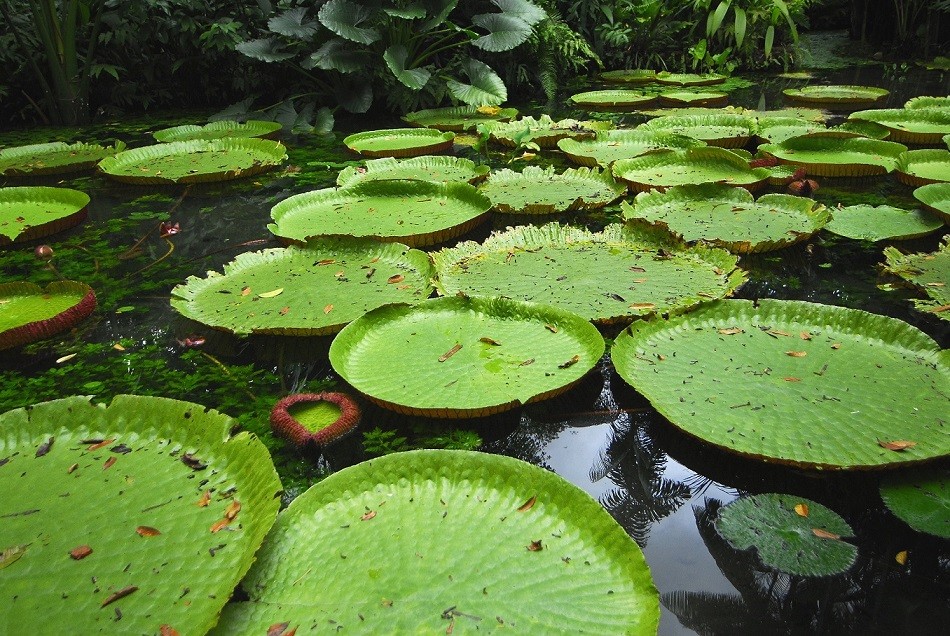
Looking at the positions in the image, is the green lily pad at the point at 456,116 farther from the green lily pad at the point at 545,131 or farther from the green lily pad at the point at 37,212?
the green lily pad at the point at 37,212

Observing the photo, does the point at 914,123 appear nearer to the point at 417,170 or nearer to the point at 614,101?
the point at 614,101

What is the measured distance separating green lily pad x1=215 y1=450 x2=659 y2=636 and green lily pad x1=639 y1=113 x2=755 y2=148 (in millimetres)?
3418

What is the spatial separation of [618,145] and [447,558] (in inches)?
138

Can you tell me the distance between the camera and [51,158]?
4.32m

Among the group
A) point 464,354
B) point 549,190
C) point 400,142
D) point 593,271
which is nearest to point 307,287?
point 464,354

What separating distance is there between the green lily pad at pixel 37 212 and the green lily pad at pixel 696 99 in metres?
4.91

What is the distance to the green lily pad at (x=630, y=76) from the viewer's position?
7.43m

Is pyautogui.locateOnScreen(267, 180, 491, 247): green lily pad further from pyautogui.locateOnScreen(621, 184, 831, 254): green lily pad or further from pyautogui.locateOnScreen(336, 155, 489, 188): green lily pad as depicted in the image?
pyautogui.locateOnScreen(621, 184, 831, 254): green lily pad

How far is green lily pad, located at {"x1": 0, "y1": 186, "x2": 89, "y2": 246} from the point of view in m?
3.00

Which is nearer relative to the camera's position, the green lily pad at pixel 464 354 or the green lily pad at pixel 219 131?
the green lily pad at pixel 464 354

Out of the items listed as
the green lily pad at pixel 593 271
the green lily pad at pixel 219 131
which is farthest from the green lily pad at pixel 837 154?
the green lily pad at pixel 219 131

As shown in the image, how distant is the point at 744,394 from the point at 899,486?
365 mm

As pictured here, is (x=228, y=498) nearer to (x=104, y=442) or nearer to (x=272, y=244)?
(x=104, y=442)

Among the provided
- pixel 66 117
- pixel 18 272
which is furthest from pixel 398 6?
pixel 18 272
